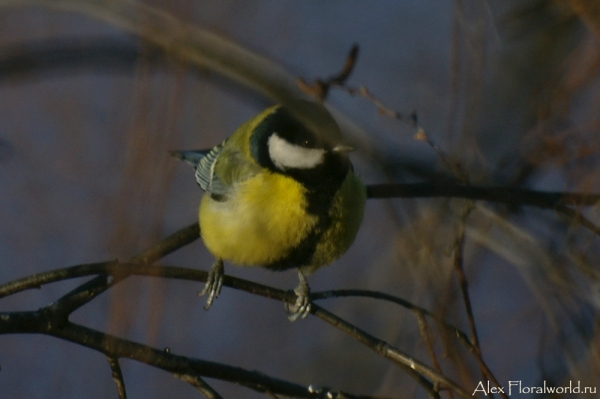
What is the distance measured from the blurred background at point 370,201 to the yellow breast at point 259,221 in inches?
9.3

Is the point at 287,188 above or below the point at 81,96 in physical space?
below

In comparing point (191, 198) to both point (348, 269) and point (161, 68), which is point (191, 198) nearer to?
point (348, 269)

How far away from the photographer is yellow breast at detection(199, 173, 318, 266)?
1.66 metres

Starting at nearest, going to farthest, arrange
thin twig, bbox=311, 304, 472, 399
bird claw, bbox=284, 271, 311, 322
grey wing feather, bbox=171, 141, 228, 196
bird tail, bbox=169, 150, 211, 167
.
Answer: thin twig, bbox=311, 304, 472, 399
bird claw, bbox=284, 271, 311, 322
grey wing feather, bbox=171, 141, 228, 196
bird tail, bbox=169, 150, 211, 167

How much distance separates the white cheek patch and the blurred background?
7.9 inches

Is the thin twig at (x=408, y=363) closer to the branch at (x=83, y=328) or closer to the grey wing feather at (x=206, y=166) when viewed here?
the branch at (x=83, y=328)

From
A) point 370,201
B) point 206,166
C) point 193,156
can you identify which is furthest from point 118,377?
point 370,201

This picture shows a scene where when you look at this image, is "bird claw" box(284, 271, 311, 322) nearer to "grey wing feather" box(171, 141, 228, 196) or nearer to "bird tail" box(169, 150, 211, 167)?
"grey wing feather" box(171, 141, 228, 196)

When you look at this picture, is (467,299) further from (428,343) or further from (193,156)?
(193,156)

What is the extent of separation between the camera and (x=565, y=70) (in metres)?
2.37

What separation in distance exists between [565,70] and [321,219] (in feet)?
3.79

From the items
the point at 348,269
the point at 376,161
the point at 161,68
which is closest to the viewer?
the point at 376,161

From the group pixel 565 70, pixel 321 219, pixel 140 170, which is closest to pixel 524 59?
pixel 565 70

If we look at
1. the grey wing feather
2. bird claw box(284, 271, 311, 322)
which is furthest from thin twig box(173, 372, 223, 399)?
the grey wing feather
